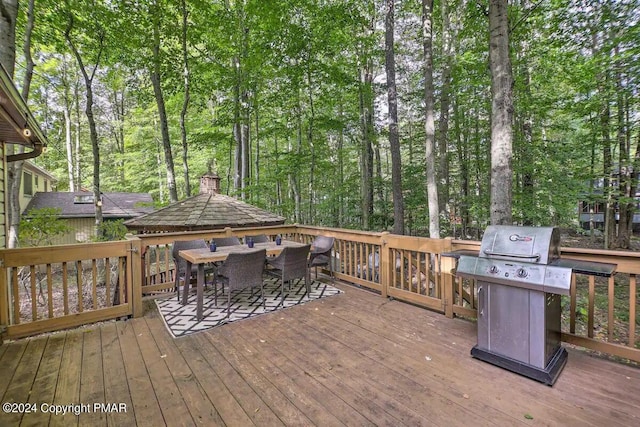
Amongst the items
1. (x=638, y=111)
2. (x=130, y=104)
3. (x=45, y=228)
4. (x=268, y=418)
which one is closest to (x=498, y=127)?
(x=268, y=418)

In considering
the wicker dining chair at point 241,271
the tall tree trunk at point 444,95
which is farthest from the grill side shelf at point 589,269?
the tall tree trunk at point 444,95

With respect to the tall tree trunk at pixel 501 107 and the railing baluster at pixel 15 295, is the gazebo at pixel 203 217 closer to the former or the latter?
the railing baluster at pixel 15 295

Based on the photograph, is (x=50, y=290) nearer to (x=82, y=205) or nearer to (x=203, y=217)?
(x=203, y=217)

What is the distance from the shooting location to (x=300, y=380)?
2352 millimetres

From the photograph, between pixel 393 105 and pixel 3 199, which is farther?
pixel 393 105

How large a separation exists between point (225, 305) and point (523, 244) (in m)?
3.65

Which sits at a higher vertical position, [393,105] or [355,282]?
[393,105]

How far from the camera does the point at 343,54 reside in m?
11.6

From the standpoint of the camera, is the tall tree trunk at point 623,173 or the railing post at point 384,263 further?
the tall tree trunk at point 623,173

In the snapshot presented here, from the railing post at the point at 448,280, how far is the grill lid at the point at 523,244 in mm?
870

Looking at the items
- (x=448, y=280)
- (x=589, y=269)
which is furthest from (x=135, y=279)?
(x=589, y=269)

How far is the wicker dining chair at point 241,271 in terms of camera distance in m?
3.71

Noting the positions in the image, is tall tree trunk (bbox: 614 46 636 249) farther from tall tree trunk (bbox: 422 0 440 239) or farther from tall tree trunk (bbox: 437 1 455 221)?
tall tree trunk (bbox: 422 0 440 239)

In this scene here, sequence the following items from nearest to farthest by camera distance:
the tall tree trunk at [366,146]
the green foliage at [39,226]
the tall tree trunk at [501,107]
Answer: the tall tree trunk at [501,107], the green foliage at [39,226], the tall tree trunk at [366,146]
